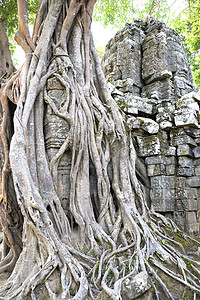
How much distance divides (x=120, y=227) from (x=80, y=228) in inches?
23.6

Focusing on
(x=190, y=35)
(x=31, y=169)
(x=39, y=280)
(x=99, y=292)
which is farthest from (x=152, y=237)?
(x=190, y=35)

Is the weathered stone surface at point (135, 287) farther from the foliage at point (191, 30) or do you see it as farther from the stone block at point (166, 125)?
the foliage at point (191, 30)

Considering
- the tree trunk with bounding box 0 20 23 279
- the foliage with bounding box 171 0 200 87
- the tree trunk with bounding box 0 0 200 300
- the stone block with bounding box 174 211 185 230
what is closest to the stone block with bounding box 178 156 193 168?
the stone block with bounding box 174 211 185 230

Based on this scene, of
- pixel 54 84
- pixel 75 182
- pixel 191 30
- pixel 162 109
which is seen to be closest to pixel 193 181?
pixel 162 109

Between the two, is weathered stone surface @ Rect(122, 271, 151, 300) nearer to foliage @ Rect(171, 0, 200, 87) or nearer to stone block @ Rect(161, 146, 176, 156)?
stone block @ Rect(161, 146, 176, 156)

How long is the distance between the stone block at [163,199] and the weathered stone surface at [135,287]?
2131mm

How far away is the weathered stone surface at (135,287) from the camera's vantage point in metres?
2.45

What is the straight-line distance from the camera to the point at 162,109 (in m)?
5.22

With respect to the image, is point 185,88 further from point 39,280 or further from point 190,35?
point 39,280

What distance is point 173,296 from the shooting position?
266cm

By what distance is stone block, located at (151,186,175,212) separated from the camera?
179 inches

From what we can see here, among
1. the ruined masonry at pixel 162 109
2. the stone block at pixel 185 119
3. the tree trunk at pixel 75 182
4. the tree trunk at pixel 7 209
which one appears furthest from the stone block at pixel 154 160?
the tree trunk at pixel 7 209

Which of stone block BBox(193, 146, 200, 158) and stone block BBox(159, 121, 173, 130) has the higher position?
stone block BBox(159, 121, 173, 130)

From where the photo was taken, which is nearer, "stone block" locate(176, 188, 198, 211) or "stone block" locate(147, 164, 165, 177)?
"stone block" locate(176, 188, 198, 211)
